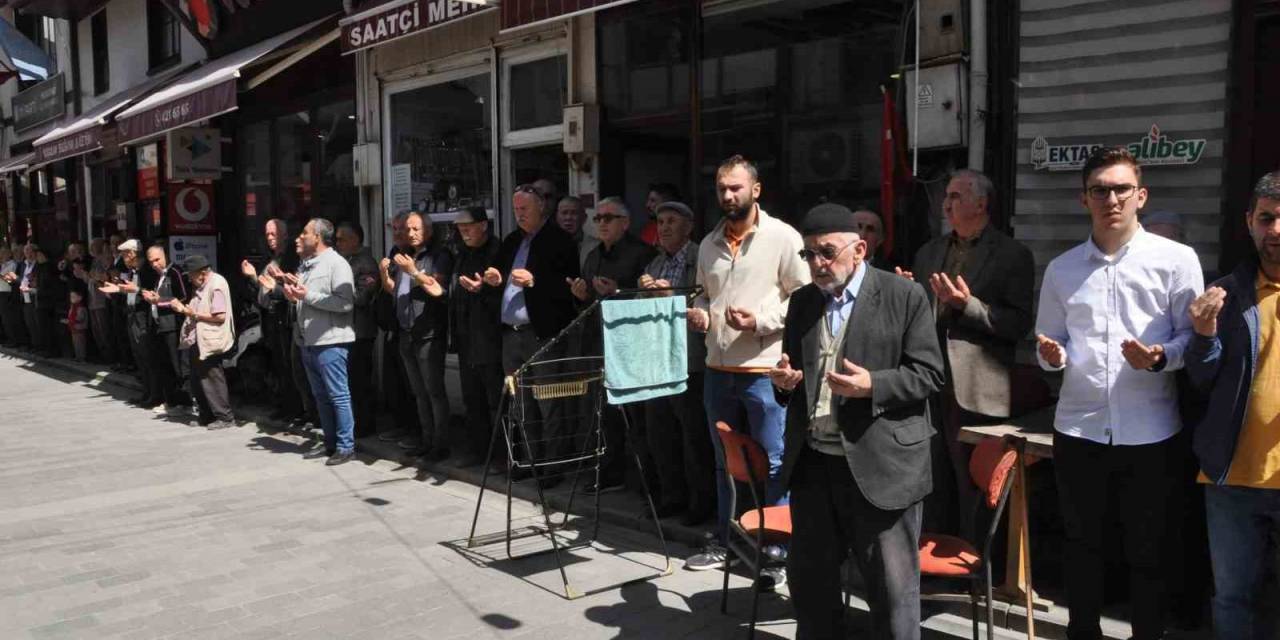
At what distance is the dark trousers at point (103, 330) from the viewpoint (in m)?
14.5

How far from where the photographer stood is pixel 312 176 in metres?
12.1

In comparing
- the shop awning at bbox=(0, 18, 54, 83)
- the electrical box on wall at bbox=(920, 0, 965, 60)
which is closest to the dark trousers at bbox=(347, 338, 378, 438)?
the electrical box on wall at bbox=(920, 0, 965, 60)

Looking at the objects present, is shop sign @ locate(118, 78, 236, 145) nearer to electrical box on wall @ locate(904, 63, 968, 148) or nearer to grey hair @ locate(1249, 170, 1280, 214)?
electrical box on wall @ locate(904, 63, 968, 148)

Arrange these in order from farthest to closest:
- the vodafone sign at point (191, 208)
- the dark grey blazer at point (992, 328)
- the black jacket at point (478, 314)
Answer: the vodafone sign at point (191, 208), the black jacket at point (478, 314), the dark grey blazer at point (992, 328)

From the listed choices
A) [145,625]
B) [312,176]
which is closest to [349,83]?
[312,176]

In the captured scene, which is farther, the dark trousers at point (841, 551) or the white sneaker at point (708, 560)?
the white sneaker at point (708, 560)

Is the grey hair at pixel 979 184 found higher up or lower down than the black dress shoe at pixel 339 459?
higher up

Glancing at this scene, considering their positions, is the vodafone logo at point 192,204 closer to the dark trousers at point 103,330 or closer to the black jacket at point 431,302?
the dark trousers at point 103,330

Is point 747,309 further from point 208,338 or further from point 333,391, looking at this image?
point 208,338

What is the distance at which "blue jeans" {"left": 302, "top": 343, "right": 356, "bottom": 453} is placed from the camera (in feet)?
26.6

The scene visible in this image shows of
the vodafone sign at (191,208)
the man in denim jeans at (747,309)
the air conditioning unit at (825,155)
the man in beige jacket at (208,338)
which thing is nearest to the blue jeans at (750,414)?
the man in denim jeans at (747,309)

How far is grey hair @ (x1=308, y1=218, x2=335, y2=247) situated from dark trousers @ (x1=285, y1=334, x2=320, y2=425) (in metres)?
1.07

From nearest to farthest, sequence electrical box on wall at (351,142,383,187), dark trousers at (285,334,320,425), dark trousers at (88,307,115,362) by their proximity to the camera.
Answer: dark trousers at (285,334,320,425) < electrical box on wall at (351,142,383,187) < dark trousers at (88,307,115,362)

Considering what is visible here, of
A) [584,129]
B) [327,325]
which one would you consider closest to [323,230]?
[327,325]
